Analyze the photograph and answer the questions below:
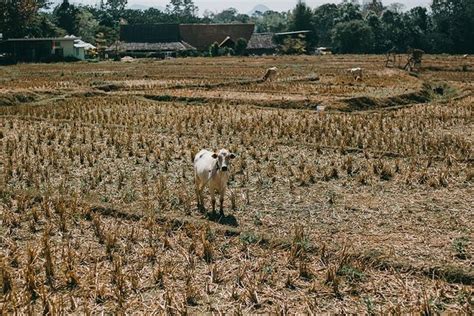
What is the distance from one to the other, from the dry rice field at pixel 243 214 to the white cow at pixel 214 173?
249mm

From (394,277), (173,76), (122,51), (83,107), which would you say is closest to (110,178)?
(394,277)

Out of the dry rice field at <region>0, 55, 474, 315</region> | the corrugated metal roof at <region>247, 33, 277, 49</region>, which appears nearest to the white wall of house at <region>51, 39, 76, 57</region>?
the corrugated metal roof at <region>247, 33, 277, 49</region>

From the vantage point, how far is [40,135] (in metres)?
12.4

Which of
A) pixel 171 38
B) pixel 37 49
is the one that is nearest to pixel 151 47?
pixel 171 38

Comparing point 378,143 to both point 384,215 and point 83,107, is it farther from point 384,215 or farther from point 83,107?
point 83,107

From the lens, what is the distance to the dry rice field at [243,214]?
5.12 m

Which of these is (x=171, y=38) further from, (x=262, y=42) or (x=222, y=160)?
(x=222, y=160)

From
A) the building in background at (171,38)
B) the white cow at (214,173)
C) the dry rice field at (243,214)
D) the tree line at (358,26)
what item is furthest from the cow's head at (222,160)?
the building in background at (171,38)

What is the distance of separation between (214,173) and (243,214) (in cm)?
70

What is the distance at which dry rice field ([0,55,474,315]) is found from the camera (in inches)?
202

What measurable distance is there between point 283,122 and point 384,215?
6.94 metres

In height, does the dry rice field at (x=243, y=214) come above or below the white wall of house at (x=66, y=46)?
below

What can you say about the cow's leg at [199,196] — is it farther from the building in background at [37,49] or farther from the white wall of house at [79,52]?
the white wall of house at [79,52]

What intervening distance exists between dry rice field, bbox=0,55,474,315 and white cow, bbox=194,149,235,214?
0.82 feet
